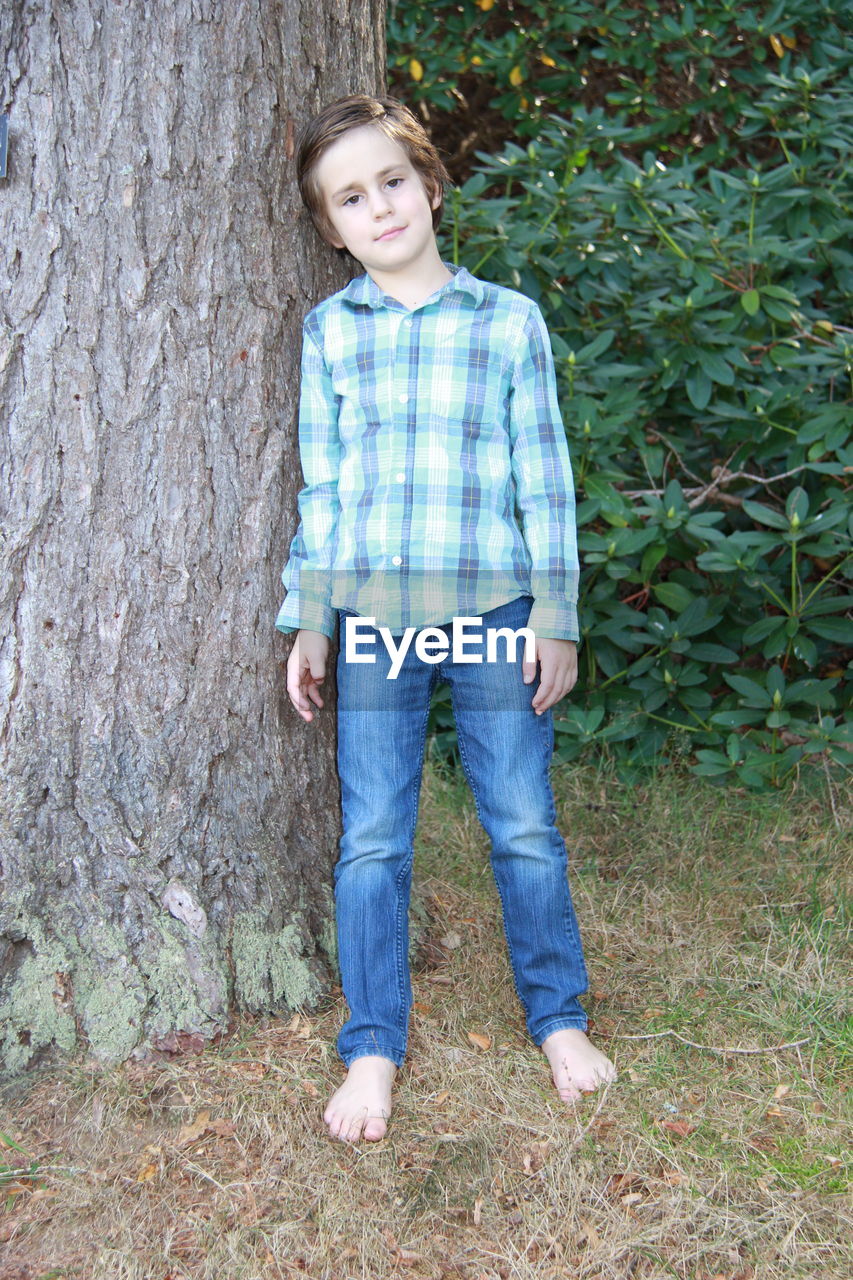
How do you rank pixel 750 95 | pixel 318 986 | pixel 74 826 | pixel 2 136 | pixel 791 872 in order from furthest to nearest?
pixel 750 95 → pixel 791 872 → pixel 318 986 → pixel 74 826 → pixel 2 136

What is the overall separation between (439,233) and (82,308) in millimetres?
1931

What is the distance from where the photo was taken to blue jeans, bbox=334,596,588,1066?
203 centimetres

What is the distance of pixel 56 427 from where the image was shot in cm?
193

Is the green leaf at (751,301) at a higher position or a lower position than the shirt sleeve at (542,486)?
higher

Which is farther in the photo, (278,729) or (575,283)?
(575,283)

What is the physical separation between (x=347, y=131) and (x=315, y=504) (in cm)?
65

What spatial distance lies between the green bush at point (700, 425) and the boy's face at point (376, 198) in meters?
1.12

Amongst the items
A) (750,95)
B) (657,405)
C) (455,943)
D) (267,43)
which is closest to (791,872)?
(455,943)

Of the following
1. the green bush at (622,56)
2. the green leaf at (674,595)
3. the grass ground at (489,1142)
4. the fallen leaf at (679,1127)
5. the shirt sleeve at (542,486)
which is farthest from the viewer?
the green bush at (622,56)

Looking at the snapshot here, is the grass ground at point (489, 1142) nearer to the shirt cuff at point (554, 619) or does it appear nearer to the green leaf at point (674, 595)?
the shirt cuff at point (554, 619)

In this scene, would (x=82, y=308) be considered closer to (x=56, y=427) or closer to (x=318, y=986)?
(x=56, y=427)

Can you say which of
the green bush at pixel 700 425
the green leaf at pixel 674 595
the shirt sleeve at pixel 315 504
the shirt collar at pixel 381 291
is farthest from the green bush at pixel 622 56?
the shirt sleeve at pixel 315 504

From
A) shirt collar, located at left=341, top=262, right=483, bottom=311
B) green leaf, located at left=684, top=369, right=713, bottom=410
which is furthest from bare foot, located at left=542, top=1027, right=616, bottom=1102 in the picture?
green leaf, located at left=684, top=369, right=713, bottom=410

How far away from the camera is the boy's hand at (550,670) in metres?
1.99
